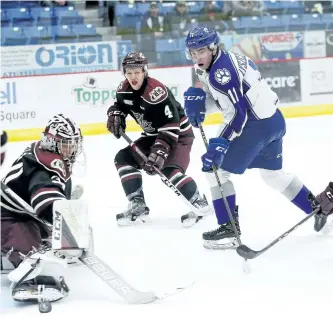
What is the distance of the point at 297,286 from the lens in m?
2.95

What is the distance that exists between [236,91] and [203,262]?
0.69 meters

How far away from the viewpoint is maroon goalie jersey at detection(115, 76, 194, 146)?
399cm

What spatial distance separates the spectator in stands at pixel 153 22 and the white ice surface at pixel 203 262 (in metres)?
2.69

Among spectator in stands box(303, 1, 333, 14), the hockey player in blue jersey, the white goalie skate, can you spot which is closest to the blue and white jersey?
the hockey player in blue jersey

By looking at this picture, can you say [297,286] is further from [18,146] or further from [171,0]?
[171,0]

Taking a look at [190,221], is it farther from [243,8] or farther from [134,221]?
[243,8]

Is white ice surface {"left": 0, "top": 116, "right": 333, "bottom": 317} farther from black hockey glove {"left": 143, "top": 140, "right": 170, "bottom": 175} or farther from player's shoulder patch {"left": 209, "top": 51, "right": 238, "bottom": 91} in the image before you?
player's shoulder patch {"left": 209, "top": 51, "right": 238, "bottom": 91}

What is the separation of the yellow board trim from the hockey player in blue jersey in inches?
118

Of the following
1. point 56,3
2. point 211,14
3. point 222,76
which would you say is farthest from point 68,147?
point 211,14

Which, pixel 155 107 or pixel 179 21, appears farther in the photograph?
pixel 179 21

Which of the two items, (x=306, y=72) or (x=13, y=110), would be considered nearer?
(x=13, y=110)

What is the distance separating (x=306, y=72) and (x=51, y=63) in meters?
2.26

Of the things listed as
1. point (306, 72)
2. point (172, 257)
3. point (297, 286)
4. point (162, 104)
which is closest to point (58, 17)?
point (306, 72)

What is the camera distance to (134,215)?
4004mm
